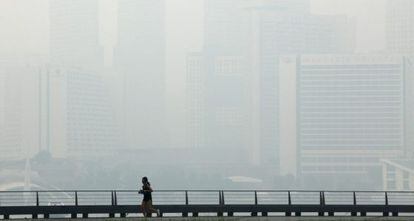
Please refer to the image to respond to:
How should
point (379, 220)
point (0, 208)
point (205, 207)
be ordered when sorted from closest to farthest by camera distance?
point (379, 220)
point (0, 208)
point (205, 207)

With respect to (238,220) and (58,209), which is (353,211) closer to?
(238,220)

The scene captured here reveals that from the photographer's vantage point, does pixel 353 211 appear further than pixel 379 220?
Yes

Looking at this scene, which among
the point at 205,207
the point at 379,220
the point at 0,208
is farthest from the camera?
the point at 205,207

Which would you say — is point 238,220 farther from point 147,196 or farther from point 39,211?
point 39,211

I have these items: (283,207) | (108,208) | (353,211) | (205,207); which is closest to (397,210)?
(353,211)

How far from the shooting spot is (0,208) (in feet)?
136

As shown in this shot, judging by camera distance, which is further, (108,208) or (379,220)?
(108,208)

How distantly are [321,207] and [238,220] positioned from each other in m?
8.77

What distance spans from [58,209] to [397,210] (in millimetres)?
15534

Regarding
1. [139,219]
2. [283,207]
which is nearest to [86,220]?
[139,219]

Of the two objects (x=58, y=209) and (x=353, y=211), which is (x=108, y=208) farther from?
(x=353, y=211)

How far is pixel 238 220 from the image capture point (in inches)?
1480

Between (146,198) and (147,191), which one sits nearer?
(147,191)

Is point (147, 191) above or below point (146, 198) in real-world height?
above
